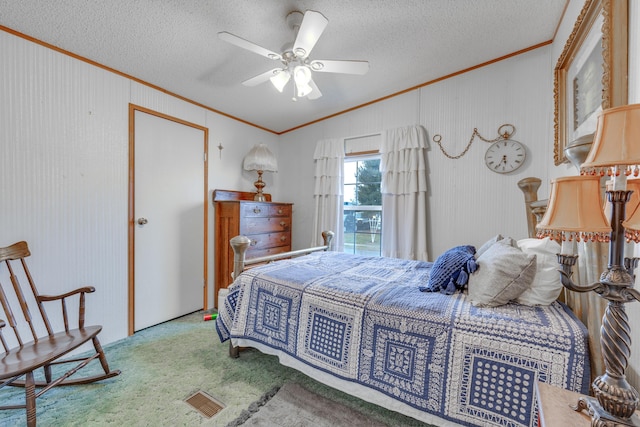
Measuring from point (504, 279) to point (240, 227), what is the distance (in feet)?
7.72

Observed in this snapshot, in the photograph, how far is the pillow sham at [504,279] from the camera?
127 cm

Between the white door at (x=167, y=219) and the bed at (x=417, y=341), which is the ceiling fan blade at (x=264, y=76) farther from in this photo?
the bed at (x=417, y=341)

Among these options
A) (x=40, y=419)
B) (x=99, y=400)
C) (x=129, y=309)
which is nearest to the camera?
(x=40, y=419)

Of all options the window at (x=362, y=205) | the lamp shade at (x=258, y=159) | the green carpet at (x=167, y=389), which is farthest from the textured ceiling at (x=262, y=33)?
the green carpet at (x=167, y=389)

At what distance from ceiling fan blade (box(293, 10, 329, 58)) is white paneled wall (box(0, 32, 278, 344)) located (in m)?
1.73

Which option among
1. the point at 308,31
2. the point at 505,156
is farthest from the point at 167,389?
the point at 505,156

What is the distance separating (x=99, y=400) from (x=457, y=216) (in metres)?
3.13

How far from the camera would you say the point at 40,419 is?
4.72 feet

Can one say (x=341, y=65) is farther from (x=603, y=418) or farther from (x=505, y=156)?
(x=603, y=418)

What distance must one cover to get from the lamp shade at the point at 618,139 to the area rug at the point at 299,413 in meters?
1.53

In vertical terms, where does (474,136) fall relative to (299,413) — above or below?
above

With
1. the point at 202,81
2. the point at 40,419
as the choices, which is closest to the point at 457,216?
the point at 202,81

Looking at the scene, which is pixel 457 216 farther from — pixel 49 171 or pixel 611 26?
pixel 49 171

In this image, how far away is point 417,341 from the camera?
4.04 ft
